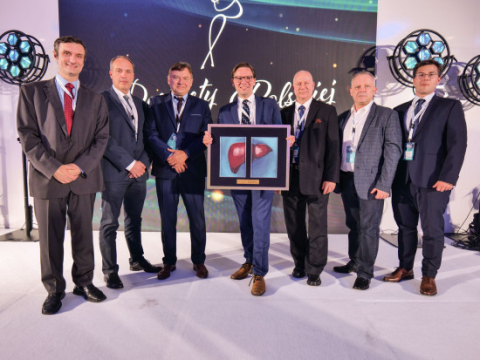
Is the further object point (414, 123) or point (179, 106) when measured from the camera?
point (179, 106)

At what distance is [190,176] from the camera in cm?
312

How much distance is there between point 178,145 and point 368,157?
167 cm

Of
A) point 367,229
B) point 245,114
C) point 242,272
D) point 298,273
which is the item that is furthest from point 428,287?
point 245,114

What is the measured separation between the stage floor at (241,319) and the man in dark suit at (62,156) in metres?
0.30

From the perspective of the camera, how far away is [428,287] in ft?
9.34

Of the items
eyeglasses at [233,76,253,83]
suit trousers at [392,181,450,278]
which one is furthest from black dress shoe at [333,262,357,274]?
eyeglasses at [233,76,253,83]

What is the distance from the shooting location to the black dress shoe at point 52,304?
95.5 inches

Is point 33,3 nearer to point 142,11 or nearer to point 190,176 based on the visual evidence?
point 142,11

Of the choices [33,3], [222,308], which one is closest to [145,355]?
[222,308]

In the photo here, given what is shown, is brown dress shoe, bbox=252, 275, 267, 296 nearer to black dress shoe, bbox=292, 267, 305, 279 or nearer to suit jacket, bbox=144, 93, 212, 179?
black dress shoe, bbox=292, 267, 305, 279

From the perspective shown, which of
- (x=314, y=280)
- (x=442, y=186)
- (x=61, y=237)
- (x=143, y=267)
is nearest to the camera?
(x=61, y=237)

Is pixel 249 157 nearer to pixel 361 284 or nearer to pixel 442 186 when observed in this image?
pixel 361 284

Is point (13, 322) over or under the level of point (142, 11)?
under

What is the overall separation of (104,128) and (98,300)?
1.34 m
